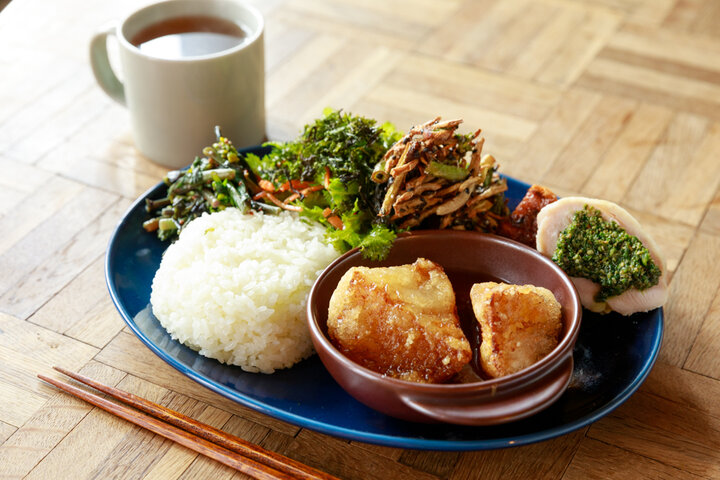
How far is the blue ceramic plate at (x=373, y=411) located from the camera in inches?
59.6

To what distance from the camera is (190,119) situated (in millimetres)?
2391

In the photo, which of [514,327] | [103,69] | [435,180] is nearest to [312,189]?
[435,180]

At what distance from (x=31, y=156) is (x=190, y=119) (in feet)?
1.98

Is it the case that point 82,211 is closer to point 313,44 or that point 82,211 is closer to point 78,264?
point 78,264

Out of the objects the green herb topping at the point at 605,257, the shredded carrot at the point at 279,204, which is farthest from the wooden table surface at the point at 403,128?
the shredded carrot at the point at 279,204

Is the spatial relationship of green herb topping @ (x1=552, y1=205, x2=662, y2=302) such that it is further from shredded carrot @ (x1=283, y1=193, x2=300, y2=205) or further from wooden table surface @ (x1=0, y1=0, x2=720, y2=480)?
shredded carrot @ (x1=283, y1=193, x2=300, y2=205)

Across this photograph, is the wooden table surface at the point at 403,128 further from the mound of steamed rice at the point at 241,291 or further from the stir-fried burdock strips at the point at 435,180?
the stir-fried burdock strips at the point at 435,180

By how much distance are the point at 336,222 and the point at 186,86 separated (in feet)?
2.39

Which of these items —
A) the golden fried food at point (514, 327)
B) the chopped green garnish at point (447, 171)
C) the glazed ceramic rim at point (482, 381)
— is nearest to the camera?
the glazed ceramic rim at point (482, 381)

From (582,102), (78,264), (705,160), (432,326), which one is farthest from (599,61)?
(78,264)

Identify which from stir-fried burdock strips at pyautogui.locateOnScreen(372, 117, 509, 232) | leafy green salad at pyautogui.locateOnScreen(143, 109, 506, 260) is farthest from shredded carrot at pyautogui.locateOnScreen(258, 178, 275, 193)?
stir-fried burdock strips at pyautogui.locateOnScreen(372, 117, 509, 232)

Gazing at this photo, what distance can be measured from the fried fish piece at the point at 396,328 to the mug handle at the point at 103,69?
4.29ft

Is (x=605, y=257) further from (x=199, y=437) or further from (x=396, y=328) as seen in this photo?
(x=199, y=437)

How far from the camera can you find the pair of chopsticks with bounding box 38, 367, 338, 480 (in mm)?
1556
